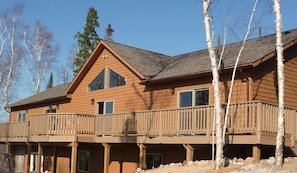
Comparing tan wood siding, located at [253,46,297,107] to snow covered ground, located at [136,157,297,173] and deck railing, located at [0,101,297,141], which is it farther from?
snow covered ground, located at [136,157,297,173]

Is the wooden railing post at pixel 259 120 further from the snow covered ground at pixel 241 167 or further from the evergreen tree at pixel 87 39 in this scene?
the evergreen tree at pixel 87 39

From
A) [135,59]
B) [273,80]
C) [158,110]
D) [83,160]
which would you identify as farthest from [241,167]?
[83,160]

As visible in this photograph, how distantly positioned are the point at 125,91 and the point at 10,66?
22.9 m

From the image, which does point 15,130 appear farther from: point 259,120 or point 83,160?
point 259,120

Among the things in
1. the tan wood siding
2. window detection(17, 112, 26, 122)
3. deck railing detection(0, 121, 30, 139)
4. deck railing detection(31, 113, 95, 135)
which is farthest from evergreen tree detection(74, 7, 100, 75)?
the tan wood siding

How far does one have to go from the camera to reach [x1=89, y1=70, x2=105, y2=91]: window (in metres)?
23.0

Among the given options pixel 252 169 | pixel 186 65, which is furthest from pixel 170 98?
A: pixel 252 169

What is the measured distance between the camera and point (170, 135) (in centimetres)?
1570

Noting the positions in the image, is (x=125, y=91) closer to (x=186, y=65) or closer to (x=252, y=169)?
(x=186, y=65)

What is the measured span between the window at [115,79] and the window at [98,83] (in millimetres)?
713

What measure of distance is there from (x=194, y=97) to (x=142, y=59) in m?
5.07

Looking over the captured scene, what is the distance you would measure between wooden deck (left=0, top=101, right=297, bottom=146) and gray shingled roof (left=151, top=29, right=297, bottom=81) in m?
2.25

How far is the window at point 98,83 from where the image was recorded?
75.6ft

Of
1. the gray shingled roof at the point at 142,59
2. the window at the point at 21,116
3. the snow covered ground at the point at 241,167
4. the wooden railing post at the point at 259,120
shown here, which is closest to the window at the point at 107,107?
the gray shingled roof at the point at 142,59
